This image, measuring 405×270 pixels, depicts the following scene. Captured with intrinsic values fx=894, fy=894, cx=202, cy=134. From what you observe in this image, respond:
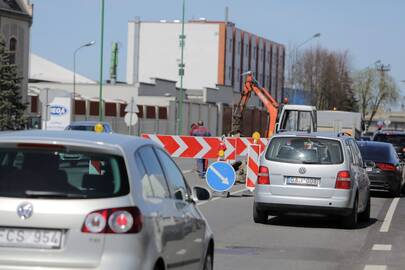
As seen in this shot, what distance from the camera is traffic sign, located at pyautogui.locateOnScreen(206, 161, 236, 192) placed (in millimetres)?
20562

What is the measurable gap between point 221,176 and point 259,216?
4537 millimetres

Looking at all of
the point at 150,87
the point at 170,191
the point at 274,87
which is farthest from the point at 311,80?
the point at 170,191

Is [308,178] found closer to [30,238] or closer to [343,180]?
[343,180]

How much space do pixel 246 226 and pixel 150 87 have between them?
66.2 meters

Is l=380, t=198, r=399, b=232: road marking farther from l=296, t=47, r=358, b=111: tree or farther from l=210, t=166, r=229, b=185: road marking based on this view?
l=296, t=47, r=358, b=111: tree

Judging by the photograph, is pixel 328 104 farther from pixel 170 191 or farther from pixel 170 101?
pixel 170 191

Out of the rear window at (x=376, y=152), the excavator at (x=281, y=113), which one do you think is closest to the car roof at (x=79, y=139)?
the rear window at (x=376, y=152)

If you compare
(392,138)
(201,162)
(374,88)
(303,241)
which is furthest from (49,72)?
(303,241)

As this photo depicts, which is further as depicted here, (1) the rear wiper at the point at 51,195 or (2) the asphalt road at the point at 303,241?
(2) the asphalt road at the point at 303,241

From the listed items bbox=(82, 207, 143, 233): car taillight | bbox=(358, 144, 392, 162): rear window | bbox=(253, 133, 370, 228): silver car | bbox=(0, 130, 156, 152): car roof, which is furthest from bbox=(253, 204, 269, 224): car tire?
bbox=(82, 207, 143, 233): car taillight

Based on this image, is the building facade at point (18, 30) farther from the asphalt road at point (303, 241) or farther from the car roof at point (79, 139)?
the car roof at point (79, 139)

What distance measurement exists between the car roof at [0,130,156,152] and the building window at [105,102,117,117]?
59567 mm

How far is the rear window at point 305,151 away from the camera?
15.6 meters

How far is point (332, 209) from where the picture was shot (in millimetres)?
15422
